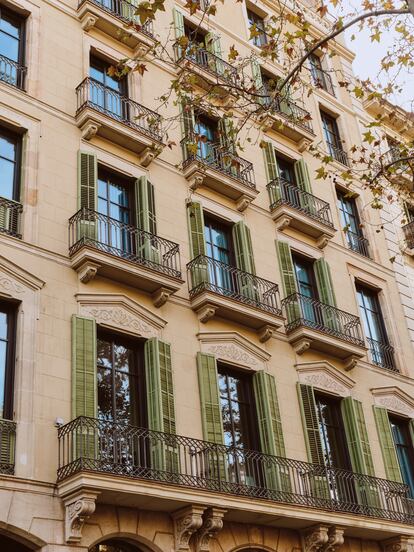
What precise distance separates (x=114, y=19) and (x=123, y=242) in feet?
21.1

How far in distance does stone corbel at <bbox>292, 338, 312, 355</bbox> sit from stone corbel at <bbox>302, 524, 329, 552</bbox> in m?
4.42

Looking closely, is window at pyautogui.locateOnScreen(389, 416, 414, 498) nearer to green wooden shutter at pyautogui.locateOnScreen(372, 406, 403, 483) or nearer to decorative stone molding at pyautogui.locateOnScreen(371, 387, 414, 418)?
decorative stone molding at pyautogui.locateOnScreen(371, 387, 414, 418)

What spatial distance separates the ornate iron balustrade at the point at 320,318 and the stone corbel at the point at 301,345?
0.36m

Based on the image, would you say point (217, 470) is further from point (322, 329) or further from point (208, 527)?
point (322, 329)

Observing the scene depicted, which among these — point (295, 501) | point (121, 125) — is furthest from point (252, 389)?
point (121, 125)

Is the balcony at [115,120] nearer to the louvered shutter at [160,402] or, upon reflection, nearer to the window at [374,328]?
the louvered shutter at [160,402]

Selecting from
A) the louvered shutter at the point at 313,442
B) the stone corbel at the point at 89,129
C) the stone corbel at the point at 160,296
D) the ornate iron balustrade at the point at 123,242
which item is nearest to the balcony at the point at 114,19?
the stone corbel at the point at 89,129

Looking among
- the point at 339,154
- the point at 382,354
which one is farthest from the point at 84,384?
the point at 339,154

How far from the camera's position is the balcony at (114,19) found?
61.4 ft

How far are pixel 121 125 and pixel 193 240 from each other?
316 cm

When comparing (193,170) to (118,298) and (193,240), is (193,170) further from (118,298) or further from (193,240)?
(118,298)

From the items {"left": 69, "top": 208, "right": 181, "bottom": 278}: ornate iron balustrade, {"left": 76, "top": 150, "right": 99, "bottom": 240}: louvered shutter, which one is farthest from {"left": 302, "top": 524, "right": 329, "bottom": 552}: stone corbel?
{"left": 76, "top": 150, "right": 99, "bottom": 240}: louvered shutter

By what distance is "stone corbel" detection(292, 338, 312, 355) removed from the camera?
18.6m

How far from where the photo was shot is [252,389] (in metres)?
17.4
